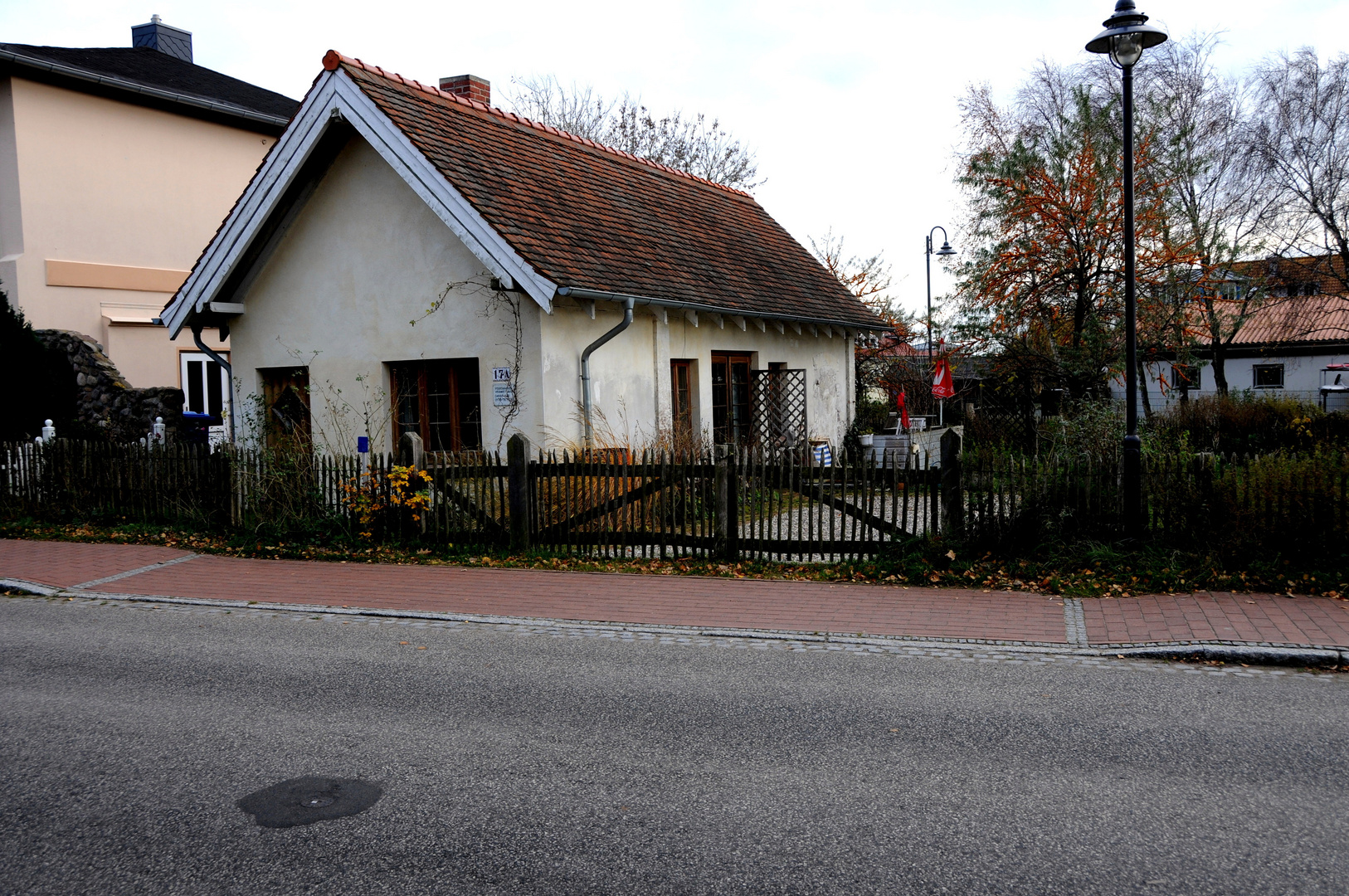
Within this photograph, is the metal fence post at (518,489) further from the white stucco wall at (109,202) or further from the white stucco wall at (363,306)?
the white stucco wall at (109,202)

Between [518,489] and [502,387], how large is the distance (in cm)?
212

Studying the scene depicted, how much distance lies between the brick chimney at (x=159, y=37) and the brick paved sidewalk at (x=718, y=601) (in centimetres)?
2336

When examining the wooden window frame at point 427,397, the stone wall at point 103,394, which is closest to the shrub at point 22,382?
the stone wall at point 103,394

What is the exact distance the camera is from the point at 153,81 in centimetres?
2286

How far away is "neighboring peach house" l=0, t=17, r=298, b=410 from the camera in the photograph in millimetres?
20062

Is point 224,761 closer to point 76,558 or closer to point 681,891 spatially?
point 681,891

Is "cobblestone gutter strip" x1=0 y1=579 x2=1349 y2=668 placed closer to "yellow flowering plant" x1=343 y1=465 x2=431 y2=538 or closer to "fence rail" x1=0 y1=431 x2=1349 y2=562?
"fence rail" x1=0 y1=431 x2=1349 y2=562

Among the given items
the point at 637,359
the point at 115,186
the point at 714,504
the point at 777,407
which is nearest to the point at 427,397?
the point at 637,359

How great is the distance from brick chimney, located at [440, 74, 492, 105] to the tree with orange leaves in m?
11.2

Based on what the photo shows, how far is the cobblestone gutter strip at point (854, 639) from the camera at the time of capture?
6.97 m

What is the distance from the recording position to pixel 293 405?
15250 millimetres

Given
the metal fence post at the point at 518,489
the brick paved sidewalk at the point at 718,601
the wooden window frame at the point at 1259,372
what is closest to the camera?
the brick paved sidewalk at the point at 718,601

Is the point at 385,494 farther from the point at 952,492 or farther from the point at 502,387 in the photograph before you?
the point at 952,492

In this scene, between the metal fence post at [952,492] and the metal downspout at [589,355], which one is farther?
the metal downspout at [589,355]
